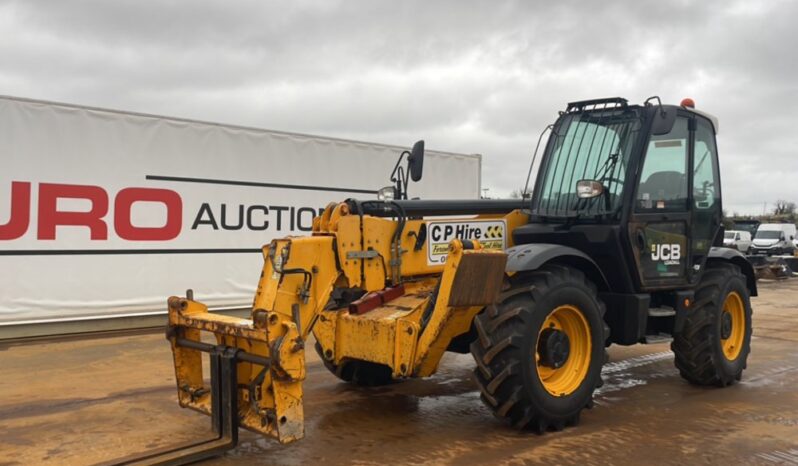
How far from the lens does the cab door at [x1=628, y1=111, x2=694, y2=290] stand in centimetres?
589

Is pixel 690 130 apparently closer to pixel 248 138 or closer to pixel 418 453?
pixel 418 453

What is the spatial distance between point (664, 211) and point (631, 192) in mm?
554

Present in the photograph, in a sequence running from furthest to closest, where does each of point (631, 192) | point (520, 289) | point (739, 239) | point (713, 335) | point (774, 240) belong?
point (739, 239)
point (774, 240)
point (713, 335)
point (631, 192)
point (520, 289)

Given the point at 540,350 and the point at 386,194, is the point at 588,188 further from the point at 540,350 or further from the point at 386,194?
the point at 386,194

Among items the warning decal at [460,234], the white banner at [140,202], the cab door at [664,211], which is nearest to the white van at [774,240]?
the white banner at [140,202]

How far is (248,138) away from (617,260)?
720 cm

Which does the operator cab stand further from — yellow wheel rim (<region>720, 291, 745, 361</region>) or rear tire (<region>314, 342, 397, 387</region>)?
rear tire (<region>314, 342, 397, 387</region>)

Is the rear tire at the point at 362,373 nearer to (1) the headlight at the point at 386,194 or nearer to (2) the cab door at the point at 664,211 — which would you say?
(1) the headlight at the point at 386,194

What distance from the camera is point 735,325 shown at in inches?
280

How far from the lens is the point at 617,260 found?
576 cm

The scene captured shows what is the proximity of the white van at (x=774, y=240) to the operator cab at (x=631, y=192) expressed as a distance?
→ 26.3 metres

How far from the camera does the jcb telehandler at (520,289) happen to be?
4684mm

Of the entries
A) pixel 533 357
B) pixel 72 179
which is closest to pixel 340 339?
pixel 533 357

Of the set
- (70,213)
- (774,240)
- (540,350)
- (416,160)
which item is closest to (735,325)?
(540,350)
